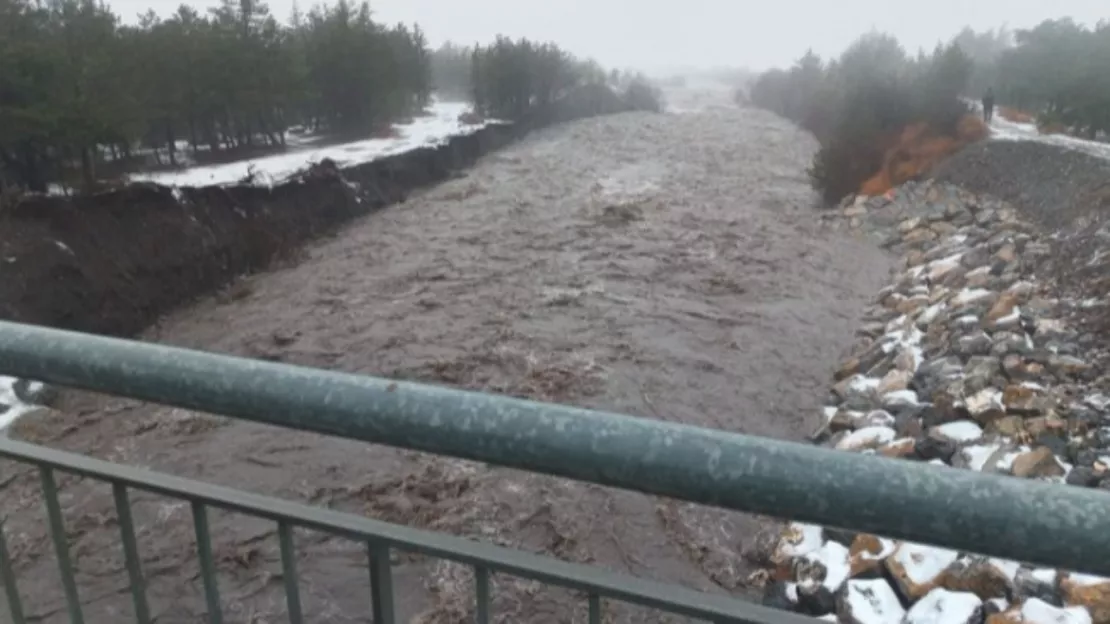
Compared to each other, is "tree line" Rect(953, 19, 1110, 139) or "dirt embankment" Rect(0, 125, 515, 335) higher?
"tree line" Rect(953, 19, 1110, 139)

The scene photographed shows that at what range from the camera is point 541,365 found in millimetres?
10266

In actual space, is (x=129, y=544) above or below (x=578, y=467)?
below

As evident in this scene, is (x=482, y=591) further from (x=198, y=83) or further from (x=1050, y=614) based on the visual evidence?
(x=198, y=83)

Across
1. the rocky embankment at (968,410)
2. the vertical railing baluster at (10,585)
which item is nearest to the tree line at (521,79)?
the rocky embankment at (968,410)

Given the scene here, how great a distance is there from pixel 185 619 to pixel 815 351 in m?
8.46

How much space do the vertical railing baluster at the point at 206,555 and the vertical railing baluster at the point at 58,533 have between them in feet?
0.77

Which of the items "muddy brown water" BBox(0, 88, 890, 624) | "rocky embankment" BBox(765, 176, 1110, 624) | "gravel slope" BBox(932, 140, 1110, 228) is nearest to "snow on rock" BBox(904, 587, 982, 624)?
"rocky embankment" BBox(765, 176, 1110, 624)

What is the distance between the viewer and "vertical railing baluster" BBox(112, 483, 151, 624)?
1.27 metres

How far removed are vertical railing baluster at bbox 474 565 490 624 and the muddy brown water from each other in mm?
4882

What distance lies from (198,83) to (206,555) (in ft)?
78.7

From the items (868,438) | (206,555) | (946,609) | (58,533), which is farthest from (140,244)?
(206,555)

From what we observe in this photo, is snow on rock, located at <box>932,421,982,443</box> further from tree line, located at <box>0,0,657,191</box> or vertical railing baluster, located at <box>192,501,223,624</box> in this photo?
tree line, located at <box>0,0,657,191</box>

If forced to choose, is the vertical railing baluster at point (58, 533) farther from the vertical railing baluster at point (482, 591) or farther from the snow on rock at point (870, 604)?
the snow on rock at point (870, 604)

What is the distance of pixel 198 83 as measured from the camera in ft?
73.9
